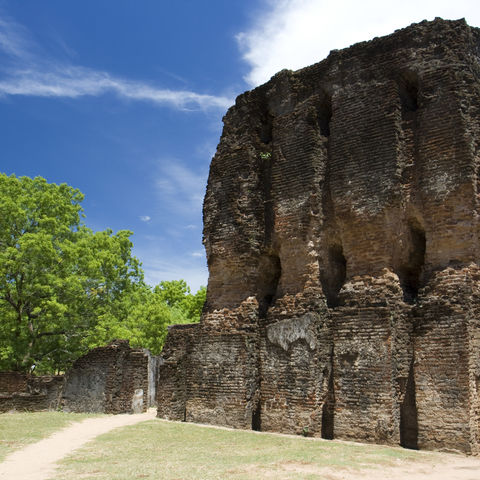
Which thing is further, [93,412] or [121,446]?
[93,412]

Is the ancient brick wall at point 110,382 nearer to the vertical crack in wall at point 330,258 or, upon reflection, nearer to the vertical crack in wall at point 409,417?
the vertical crack in wall at point 330,258

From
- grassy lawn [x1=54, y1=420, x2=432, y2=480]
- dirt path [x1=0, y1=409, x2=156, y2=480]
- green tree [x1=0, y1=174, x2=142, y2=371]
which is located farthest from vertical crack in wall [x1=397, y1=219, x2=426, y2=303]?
green tree [x1=0, y1=174, x2=142, y2=371]

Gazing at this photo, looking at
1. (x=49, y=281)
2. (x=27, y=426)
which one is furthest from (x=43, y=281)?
(x=27, y=426)

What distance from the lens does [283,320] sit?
11.3 meters

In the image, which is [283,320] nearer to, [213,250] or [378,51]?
[213,250]

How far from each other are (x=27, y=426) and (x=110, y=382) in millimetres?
2982

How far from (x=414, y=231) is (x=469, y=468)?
14.4 ft

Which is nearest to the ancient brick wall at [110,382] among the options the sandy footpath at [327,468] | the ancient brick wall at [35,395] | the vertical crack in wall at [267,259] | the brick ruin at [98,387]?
the brick ruin at [98,387]

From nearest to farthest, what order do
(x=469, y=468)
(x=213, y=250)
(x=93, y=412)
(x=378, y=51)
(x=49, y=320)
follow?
(x=469, y=468), (x=378, y=51), (x=213, y=250), (x=93, y=412), (x=49, y=320)

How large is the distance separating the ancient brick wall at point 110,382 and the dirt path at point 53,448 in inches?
24.0

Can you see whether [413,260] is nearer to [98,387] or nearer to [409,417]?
[409,417]

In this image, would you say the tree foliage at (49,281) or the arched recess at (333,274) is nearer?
the arched recess at (333,274)

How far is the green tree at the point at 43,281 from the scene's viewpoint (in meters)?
18.9

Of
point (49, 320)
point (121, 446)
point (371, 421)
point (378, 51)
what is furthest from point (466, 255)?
point (49, 320)
